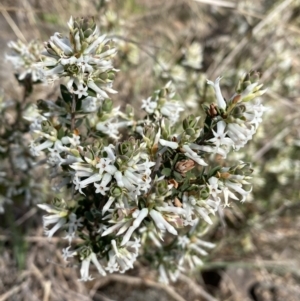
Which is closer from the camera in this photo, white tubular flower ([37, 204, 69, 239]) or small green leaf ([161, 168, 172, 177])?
small green leaf ([161, 168, 172, 177])

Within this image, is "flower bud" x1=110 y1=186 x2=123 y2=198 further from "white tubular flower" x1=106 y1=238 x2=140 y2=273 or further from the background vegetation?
the background vegetation

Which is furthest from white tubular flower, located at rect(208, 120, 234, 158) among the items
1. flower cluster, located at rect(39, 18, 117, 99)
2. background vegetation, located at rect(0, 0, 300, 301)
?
background vegetation, located at rect(0, 0, 300, 301)

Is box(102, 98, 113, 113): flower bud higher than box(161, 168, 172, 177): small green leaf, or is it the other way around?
box(102, 98, 113, 113): flower bud

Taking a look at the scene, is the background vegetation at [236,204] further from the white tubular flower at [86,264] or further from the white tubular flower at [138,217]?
the white tubular flower at [138,217]

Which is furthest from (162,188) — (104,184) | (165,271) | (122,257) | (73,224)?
(165,271)

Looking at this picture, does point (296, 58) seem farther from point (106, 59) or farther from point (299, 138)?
point (106, 59)

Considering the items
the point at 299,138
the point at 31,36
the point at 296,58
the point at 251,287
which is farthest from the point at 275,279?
the point at 31,36

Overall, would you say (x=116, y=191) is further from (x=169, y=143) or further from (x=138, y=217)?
(x=169, y=143)

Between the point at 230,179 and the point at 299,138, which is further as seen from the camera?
the point at 299,138

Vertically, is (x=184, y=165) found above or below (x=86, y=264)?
above
